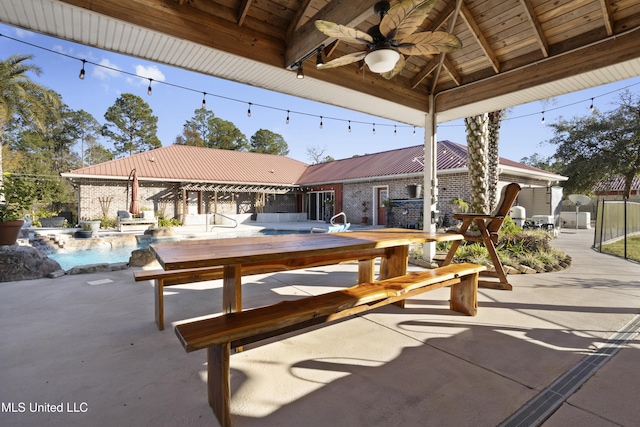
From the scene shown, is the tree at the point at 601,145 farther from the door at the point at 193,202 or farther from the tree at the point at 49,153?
the tree at the point at 49,153

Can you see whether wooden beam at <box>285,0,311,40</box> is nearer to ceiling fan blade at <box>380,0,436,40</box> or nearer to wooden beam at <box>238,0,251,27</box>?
wooden beam at <box>238,0,251,27</box>

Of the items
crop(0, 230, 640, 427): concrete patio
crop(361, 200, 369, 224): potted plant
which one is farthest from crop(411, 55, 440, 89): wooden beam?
crop(361, 200, 369, 224): potted plant

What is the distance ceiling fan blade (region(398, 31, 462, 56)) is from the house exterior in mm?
7189

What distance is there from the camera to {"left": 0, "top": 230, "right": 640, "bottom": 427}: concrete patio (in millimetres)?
1564

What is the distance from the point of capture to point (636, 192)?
20.9 metres

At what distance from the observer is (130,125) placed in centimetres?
2892

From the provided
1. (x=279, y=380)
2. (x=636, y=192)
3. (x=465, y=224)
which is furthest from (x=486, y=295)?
(x=636, y=192)

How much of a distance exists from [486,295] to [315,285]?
80.5 inches

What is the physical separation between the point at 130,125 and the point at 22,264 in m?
29.6

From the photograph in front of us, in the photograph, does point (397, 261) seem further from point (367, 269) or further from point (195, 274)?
point (195, 274)

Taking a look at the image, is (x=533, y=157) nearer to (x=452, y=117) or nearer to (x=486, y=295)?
(x=452, y=117)

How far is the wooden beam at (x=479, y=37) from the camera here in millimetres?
3953

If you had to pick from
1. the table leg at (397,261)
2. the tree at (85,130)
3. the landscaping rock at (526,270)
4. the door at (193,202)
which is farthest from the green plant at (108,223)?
the tree at (85,130)

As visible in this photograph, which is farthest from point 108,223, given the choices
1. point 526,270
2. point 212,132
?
point 212,132
